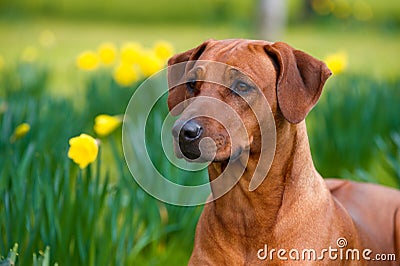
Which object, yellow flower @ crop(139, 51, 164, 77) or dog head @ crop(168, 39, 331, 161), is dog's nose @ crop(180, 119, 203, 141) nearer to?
dog head @ crop(168, 39, 331, 161)

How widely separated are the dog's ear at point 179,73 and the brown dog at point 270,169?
0.01m

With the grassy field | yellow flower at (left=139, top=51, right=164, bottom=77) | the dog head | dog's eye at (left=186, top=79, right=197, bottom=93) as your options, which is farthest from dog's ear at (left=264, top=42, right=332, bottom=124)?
the grassy field

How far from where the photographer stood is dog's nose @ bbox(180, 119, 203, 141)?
241cm

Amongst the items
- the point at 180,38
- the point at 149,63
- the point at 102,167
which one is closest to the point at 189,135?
the point at 149,63

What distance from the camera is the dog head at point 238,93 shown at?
245 cm

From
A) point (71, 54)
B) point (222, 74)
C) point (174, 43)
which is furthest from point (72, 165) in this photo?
point (174, 43)

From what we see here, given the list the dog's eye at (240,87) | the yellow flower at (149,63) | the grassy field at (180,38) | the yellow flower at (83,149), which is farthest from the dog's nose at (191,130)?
the grassy field at (180,38)

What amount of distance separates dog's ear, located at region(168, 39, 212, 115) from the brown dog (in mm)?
12

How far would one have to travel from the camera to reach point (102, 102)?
205 inches

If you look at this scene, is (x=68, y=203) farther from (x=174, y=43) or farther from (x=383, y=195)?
(x=174, y=43)

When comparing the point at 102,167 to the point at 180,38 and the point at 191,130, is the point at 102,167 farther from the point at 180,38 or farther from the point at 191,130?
the point at 180,38

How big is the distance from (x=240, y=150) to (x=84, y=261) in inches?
30.7

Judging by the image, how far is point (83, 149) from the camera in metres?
2.83

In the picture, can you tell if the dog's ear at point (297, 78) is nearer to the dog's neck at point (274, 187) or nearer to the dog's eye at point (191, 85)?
the dog's neck at point (274, 187)
